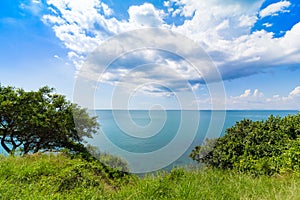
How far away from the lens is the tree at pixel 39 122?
6059 millimetres

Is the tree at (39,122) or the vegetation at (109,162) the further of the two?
the tree at (39,122)

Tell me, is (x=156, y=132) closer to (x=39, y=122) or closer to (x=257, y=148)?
(x=257, y=148)

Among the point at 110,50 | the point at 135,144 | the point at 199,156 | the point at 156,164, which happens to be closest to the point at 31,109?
the point at 110,50

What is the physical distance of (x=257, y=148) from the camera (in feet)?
15.0

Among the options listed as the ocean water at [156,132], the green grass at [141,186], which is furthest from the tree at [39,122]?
the green grass at [141,186]

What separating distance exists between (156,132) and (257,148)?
2.85m

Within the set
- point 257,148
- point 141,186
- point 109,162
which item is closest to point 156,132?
point 109,162

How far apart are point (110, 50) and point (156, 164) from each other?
3.67 m

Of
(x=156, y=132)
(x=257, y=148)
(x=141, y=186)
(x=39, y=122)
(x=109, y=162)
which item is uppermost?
(x=39, y=122)

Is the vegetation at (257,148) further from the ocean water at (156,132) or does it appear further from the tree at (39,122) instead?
the tree at (39,122)

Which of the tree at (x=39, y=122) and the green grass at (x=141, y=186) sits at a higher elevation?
the tree at (x=39, y=122)

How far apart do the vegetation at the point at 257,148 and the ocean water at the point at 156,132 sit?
1.72 ft

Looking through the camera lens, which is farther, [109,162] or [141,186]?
[109,162]

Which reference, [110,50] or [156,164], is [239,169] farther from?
[110,50]
